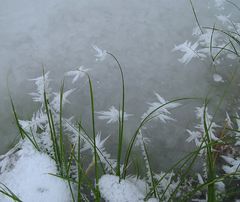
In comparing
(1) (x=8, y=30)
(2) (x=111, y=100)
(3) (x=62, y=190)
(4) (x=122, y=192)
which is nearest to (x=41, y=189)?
(3) (x=62, y=190)

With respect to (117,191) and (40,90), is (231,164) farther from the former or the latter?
(40,90)

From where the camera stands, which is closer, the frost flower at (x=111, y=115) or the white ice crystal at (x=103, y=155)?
the white ice crystal at (x=103, y=155)

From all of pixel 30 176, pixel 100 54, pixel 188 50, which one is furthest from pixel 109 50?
pixel 30 176

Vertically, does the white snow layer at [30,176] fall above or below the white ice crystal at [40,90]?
below

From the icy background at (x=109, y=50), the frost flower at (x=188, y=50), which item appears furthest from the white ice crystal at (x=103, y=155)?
the frost flower at (x=188, y=50)

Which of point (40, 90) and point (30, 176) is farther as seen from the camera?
point (40, 90)

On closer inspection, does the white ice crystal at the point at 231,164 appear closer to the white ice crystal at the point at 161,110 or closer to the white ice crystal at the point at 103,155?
the white ice crystal at the point at 161,110

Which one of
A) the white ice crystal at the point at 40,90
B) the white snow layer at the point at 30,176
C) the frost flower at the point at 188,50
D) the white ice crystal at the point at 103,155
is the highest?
the frost flower at the point at 188,50

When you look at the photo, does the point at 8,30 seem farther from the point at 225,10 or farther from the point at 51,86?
the point at 225,10
